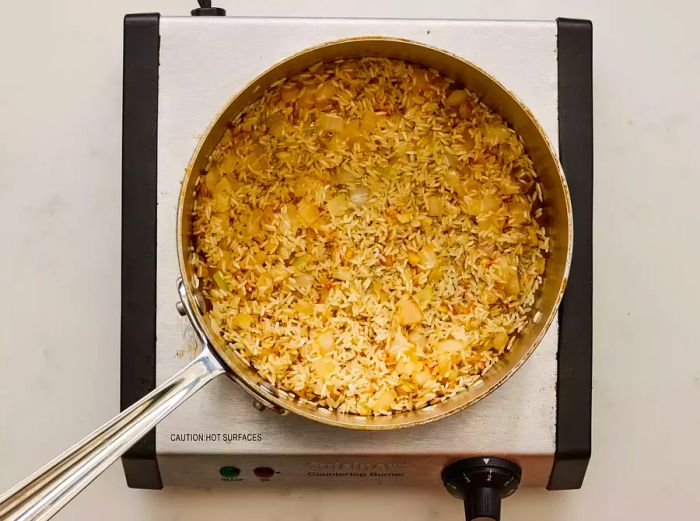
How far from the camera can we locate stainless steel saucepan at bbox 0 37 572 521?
79cm

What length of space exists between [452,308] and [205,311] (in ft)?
0.98

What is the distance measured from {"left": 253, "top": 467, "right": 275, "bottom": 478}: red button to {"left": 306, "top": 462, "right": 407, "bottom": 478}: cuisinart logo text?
0.05 meters

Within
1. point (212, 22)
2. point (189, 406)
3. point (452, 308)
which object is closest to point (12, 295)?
point (189, 406)

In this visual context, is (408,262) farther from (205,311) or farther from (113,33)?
(113,33)

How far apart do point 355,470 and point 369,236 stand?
1.00 feet

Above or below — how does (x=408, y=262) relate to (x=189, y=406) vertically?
above

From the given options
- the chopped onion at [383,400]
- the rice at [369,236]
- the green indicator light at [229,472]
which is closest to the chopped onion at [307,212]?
the rice at [369,236]

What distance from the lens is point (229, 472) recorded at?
3.29ft

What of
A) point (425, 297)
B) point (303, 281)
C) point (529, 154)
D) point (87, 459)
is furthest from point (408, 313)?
point (87, 459)

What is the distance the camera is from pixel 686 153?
44.5 inches

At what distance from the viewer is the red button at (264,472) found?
995mm

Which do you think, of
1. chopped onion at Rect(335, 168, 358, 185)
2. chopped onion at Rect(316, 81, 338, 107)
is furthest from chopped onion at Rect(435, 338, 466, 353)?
chopped onion at Rect(316, 81, 338, 107)

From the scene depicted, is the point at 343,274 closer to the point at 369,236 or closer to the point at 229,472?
the point at 369,236

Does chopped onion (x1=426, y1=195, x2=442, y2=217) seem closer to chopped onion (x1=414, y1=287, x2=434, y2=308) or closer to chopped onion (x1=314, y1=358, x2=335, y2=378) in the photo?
chopped onion (x1=414, y1=287, x2=434, y2=308)
